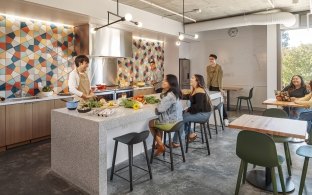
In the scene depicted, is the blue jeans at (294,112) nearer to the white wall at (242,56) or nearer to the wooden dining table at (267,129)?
the wooden dining table at (267,129)

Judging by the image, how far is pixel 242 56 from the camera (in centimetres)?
812

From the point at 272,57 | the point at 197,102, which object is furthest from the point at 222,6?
the point at 197,102

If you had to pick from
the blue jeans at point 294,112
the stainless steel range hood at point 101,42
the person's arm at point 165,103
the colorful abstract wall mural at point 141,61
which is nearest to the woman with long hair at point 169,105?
the person's arm at point 165,103

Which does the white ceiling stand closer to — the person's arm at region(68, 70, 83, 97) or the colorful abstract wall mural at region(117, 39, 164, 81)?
the colorful abstract wall mural at region(117, 39, 164, 81)

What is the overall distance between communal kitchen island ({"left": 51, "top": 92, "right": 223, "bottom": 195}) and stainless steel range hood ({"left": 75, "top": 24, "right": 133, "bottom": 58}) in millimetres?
2644

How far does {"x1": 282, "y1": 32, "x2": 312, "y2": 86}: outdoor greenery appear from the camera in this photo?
22.4ft

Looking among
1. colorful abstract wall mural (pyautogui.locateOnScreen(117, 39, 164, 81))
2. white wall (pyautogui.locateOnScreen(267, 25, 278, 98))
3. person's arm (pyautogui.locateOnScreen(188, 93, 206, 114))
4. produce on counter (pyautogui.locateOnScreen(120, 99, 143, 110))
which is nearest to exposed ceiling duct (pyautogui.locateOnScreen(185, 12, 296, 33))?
white wall (pyautogui.locateOnScreen(267, 25, 278, 98))

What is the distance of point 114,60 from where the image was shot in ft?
21.1

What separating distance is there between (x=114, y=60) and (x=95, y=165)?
14.1 ft

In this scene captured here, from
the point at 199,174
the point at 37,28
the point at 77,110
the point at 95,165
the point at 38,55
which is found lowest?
the point at 199,174

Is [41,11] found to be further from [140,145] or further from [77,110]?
[140,145]

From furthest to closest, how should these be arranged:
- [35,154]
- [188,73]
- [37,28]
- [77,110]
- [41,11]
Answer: [188,73] < [37,28] < [41,11] < [35,154] < [77,110]

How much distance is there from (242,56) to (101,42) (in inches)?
199

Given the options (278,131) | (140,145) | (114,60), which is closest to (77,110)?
(140,145)
